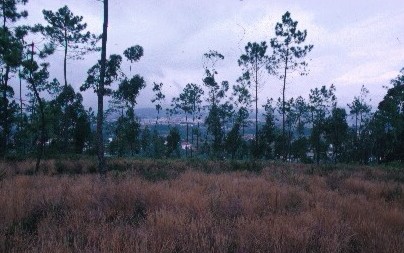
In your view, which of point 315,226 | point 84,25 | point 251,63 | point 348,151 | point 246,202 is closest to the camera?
point 315,226

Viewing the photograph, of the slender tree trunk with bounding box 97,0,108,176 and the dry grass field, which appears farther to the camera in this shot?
the slender tree trunk with bounding box 97,0,108,176

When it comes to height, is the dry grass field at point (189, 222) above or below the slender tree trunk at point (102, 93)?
below

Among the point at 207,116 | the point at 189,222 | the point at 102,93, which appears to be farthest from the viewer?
the point at 207,116

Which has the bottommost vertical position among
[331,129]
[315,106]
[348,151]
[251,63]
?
[348,151]

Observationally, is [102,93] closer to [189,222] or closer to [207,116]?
[189,222]

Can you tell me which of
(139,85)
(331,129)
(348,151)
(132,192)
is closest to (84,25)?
(139,85)

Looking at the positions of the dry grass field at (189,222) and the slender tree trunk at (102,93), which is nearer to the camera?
the dry grass field at (189,222)

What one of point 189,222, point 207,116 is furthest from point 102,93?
point 207,116

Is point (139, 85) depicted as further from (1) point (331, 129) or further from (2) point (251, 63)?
(1) point (331, 129)

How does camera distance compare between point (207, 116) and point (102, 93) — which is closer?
point (102, 93)

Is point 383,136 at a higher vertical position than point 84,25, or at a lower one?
lower

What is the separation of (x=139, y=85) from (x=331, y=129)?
28679mm

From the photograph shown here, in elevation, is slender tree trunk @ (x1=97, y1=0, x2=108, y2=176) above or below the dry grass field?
above

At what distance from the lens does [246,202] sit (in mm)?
6523
